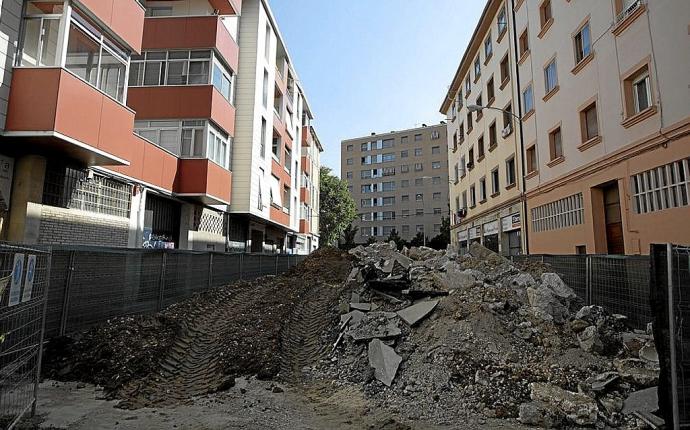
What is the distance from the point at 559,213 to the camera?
16516mm

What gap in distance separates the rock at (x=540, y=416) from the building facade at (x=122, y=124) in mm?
9571

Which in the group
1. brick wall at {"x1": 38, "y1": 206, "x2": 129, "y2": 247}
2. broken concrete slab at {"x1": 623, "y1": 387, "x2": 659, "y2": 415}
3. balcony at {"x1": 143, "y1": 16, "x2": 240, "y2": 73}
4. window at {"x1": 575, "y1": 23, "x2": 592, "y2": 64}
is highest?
balcony at {"x1": 143, "y1": 16, "x2": 240, "y2": 73}

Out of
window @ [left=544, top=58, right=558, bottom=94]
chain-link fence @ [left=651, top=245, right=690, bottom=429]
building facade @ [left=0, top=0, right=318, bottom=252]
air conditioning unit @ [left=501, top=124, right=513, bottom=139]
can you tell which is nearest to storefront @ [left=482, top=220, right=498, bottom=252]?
air conditioning unit @ [left=501, top=124, right=513, bottom=139]

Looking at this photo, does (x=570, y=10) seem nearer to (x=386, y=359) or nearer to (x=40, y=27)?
(x=386, y=359)

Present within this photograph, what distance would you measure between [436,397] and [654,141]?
30.6ft

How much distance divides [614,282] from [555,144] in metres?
10.8

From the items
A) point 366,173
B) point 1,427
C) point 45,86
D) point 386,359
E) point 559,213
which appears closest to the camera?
point 1,427

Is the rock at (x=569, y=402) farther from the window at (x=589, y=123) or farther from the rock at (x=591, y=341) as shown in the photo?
the window at (x=589, y=123)

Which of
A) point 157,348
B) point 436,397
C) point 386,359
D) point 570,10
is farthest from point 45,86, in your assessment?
point 570,10

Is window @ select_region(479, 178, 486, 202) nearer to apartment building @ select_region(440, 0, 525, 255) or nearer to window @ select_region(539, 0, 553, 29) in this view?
apartment building @ select_region(440, 0, 525, 255)

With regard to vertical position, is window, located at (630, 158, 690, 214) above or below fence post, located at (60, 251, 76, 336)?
above

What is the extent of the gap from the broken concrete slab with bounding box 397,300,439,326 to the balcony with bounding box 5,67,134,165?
7775mm

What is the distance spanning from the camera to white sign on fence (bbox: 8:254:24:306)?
12.0 ft

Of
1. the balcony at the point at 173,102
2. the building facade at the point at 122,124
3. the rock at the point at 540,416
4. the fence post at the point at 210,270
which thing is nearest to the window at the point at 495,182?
the building facade at the point at 122,124
